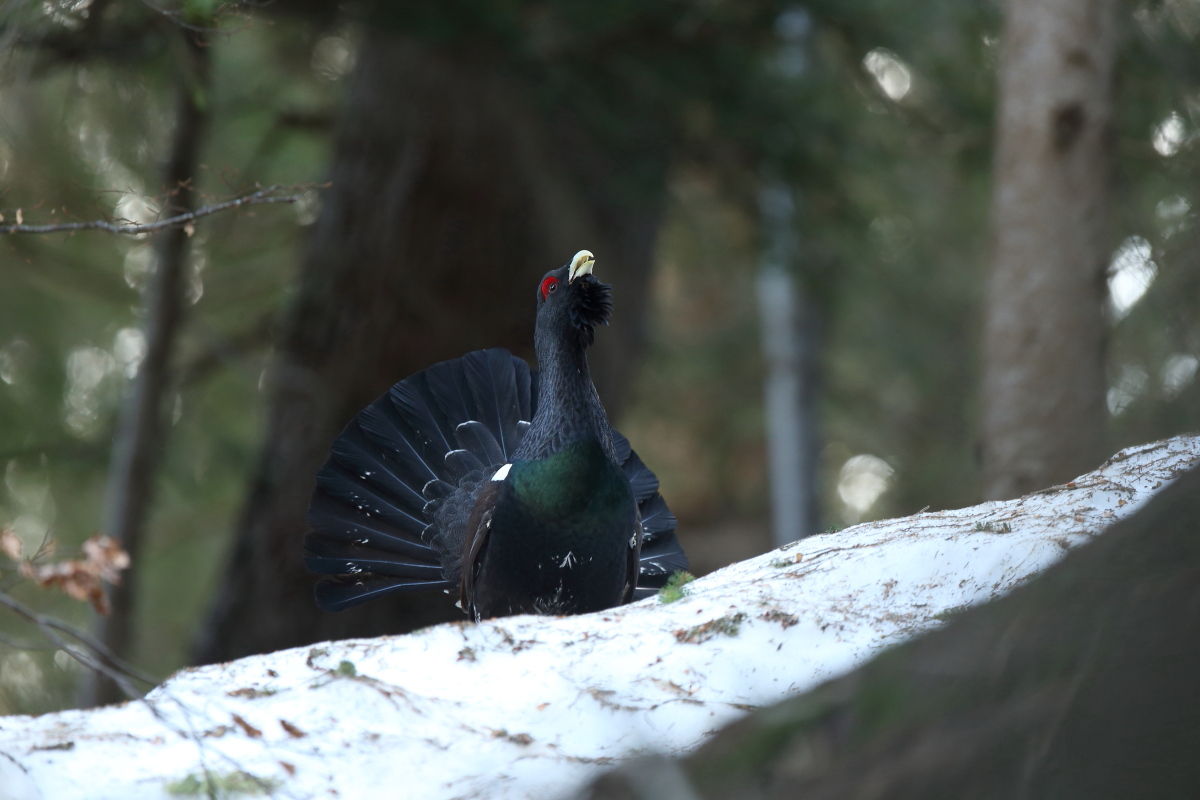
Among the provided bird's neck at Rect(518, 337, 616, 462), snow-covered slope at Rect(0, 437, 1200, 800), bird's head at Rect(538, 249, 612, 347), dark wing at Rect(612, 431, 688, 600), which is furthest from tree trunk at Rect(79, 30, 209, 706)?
snow-covered slope at Rect(0, 437, 1200, 800)

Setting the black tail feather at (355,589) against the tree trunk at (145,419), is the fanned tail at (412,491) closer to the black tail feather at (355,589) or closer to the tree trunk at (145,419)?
the black tail feather at (355,589)

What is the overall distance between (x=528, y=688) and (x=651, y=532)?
2.45 meters

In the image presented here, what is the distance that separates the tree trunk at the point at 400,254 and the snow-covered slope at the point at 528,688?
14.5 feet

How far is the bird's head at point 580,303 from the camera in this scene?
4.99 metres

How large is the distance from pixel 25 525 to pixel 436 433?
729cm

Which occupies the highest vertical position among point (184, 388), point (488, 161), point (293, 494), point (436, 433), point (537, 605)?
point (488, 161)

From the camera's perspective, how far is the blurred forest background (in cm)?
680

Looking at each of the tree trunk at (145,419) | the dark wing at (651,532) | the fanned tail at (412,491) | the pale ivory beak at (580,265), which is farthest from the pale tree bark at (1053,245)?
the tree trunk at (145,419)

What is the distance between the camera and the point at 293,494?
811 cm

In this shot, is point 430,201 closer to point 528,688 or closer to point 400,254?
point 400,254

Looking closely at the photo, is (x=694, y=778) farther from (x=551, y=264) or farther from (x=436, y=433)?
(x=551, y=264)

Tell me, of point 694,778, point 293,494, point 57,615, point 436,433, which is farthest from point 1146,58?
point 57,615

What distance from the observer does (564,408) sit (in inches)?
191

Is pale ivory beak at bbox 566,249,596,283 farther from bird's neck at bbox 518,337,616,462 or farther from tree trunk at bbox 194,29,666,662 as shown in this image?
tree trunk at bbox 194,29,666,662
